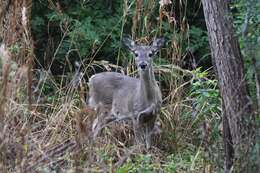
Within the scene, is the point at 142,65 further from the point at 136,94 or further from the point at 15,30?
the point at 15,30

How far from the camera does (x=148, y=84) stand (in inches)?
318

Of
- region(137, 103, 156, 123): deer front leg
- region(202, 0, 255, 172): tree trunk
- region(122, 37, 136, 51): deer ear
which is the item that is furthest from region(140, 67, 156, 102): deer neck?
region(202, 0, 255, 172): tree trunk

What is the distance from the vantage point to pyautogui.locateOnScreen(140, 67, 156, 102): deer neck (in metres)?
8.06

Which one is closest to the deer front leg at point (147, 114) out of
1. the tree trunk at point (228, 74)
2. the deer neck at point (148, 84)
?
the deer neck at point (148, 84)

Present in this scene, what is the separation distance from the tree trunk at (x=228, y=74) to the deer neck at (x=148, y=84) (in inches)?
89.2

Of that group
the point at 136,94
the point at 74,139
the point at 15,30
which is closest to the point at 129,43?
the point at 136,94

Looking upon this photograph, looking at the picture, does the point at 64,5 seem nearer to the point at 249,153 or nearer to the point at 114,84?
the point at 114,84

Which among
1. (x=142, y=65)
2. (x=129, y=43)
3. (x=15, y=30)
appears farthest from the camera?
(x=129, y=43)

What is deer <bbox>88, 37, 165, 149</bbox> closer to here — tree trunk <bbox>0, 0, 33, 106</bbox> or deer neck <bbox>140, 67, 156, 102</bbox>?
deer neck <bbox>140, 67, 156, 102</bbox>

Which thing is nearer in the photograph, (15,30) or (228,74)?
(228,74)

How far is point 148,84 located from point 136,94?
368 millimetres

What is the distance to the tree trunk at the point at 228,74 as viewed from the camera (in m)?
5.60

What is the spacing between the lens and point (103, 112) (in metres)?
8.41

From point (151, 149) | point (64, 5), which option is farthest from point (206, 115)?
point (64, 5)
